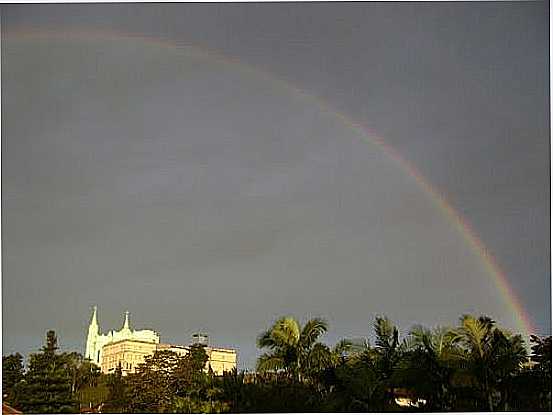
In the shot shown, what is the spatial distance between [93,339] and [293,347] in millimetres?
1344

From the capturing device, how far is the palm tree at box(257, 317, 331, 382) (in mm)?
5832

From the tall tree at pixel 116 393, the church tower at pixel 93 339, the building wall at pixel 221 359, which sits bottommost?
the tall tree at pixel 116 393

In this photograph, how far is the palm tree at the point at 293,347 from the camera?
5.83 metres

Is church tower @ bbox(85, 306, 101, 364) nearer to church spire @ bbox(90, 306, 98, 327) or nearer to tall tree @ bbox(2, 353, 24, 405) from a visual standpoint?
church spire @ bbox(90, 306, 98, 327)

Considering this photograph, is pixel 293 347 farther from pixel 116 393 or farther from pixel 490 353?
pixel 490 353

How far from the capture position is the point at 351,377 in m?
5.90

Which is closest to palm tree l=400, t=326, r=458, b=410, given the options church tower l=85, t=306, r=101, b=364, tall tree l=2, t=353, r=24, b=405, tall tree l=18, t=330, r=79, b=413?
church tower l=85, t=306, r=101, b=364

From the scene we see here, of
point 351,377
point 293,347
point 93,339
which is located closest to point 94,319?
point 93,339

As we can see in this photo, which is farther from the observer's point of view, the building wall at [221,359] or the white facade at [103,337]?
the building wall at [221,359]

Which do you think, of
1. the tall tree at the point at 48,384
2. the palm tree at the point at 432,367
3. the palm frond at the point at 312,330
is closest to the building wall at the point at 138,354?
the tall tree at the point at 48,384

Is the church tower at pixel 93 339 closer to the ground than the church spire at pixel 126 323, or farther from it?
closer to the ground

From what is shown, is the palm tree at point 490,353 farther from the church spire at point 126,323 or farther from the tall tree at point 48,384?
the tall tree at point 48,384

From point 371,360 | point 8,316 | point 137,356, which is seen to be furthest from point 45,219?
point 371,360

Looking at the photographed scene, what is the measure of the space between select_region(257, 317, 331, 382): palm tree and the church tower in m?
1.09
